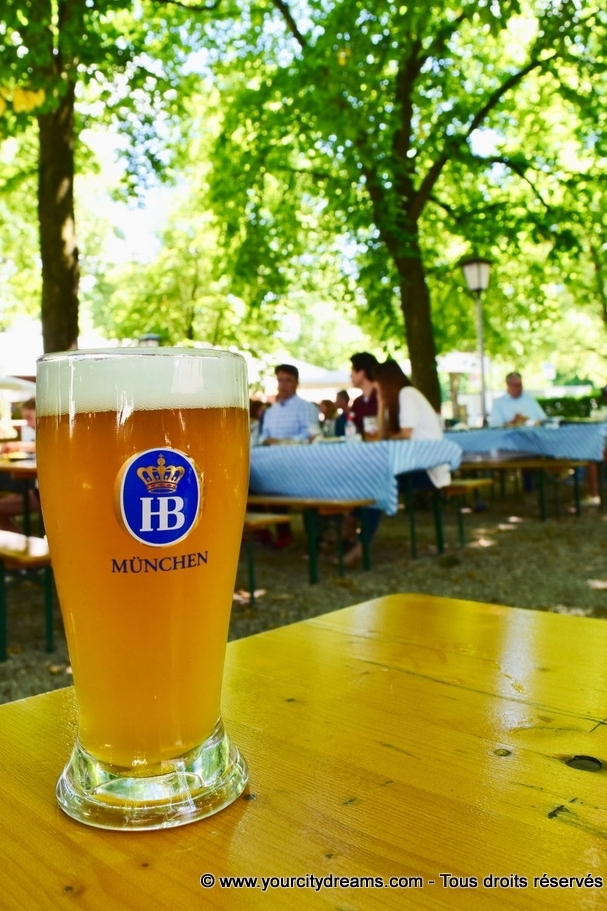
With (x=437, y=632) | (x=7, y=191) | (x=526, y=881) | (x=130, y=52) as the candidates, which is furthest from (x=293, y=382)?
(x=526, y=881)

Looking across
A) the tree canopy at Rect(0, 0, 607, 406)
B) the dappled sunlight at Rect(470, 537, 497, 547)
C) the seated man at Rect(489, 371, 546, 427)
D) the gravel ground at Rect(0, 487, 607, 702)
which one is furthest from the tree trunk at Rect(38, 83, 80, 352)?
the seated man at Rect(489, 371, 546, 427)

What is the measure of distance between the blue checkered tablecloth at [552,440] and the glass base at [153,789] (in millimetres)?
8425

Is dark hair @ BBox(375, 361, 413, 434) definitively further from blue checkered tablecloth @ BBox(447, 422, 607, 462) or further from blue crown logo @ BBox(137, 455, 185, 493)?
blue crown logo @ BBox(137, 455, 185, 493)

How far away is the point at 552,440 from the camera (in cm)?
859

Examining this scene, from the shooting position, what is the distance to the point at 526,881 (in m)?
0.41

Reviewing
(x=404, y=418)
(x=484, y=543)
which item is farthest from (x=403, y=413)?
(x=484, y=543)

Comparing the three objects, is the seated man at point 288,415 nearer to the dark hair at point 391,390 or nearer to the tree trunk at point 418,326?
the dark hair at point 391,390

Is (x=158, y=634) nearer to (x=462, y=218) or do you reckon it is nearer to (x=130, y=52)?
(x=130, y=52)

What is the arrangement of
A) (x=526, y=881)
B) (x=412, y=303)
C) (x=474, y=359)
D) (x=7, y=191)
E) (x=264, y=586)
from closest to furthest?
(x=526, y=881) < (x=264, y=586) < (x=412, y=303) < (x=7, y=191) < (x=474, y=359)

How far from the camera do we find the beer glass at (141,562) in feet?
1.72

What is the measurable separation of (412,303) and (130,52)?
13.5 feet

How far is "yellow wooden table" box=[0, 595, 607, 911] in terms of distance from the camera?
415 mm

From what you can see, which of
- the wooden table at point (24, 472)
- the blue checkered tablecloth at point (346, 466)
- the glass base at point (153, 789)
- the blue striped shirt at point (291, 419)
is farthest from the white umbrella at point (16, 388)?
the glass base at point (153, 789)

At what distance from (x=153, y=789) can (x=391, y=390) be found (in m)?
5.97
